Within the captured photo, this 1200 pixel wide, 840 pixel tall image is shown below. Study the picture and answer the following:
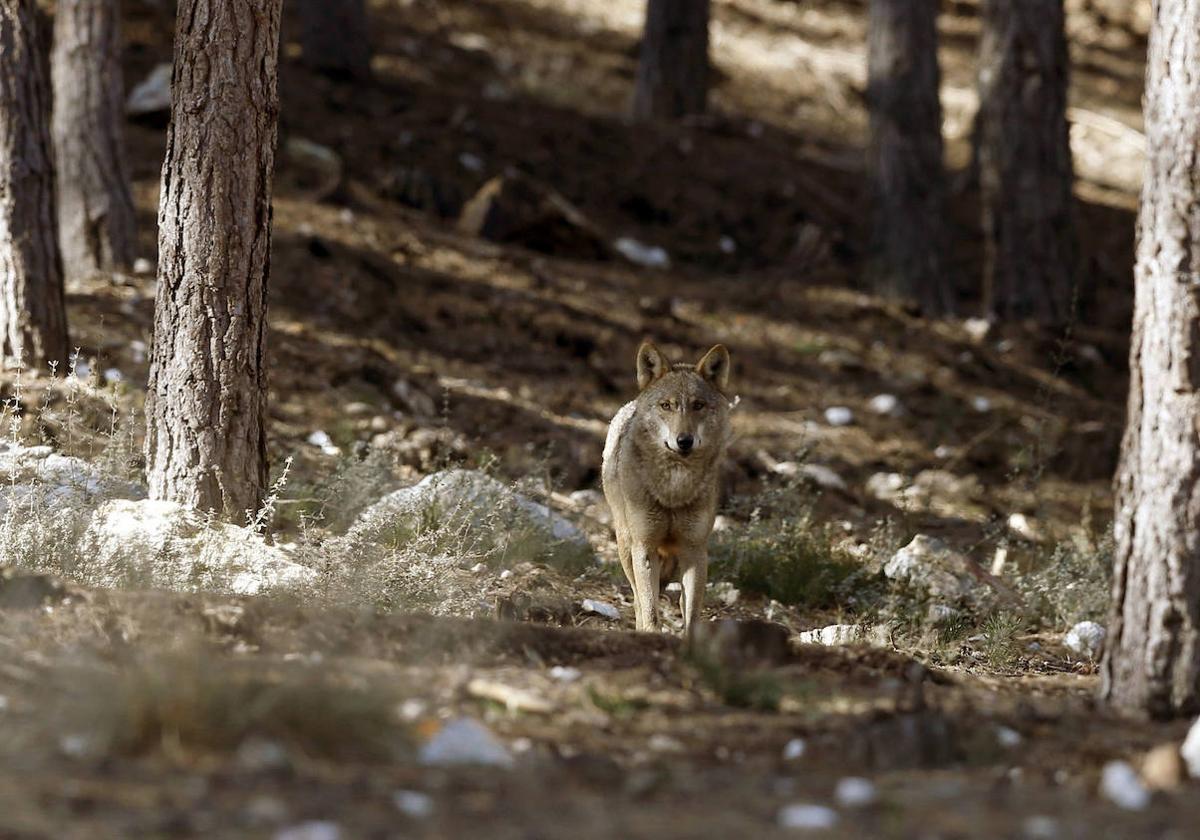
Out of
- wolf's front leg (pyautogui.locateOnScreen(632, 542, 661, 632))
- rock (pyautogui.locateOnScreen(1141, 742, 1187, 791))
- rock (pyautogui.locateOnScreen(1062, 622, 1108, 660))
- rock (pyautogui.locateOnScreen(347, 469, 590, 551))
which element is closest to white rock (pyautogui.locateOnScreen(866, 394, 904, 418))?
rock (pyautogui.locateOnScreen(347, 469, 590, 551))

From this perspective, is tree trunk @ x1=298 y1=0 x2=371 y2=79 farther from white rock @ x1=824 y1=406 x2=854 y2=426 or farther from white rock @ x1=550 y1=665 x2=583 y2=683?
white rock @ x1=550 y1=665 x2=583 y2=683

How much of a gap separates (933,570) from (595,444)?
3371mm

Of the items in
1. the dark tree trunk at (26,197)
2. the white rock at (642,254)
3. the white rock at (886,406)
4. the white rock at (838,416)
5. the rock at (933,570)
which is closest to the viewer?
the rock at (933,570)

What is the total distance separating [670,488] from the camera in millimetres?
7879

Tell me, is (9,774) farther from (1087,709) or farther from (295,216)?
(295,216)

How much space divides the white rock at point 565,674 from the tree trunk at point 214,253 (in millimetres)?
2782

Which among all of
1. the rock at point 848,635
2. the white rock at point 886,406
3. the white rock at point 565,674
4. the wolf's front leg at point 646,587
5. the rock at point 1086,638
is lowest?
the rock at point 1086,638

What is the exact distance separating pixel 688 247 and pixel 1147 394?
11.3 m

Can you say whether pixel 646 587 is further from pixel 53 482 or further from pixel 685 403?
pixel 53 482

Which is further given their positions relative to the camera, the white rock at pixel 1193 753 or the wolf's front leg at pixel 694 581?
the wolf's front leg at pixel 694 581

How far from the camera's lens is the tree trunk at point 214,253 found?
7.75 m

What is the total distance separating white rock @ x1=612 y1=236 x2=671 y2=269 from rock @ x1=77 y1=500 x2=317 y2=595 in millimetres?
8569

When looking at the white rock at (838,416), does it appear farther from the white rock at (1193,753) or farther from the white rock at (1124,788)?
the white rock at (1124,788)

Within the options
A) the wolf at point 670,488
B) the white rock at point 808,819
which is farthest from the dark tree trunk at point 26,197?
the white rock at point 808,819
